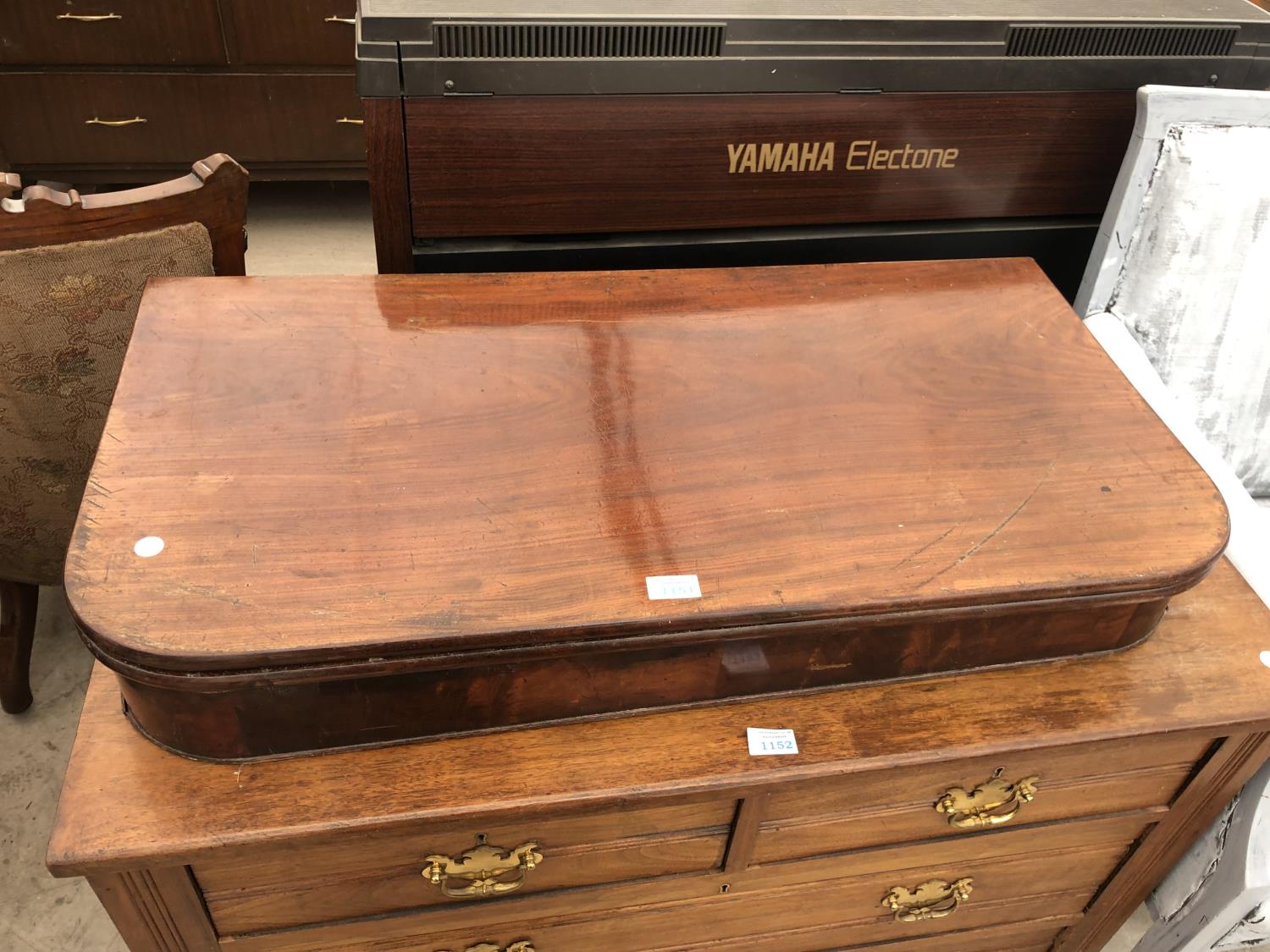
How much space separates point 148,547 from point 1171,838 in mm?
1073

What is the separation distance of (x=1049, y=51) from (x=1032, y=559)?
0.72 m

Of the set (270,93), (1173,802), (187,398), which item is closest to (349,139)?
(270,93)

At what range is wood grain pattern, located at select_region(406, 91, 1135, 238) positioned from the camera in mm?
1153

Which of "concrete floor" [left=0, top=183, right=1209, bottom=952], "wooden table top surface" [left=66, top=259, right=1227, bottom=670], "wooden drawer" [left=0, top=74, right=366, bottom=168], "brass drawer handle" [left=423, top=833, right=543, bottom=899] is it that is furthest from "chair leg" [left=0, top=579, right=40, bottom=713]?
"wooden drawer" [left=0, top=74, right=366, bottom=168]

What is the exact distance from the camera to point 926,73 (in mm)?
1193

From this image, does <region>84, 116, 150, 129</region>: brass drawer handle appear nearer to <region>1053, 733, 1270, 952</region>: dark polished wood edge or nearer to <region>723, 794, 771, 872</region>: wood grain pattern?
<region>723, 794, 771, 872</region>: wood grain pattern

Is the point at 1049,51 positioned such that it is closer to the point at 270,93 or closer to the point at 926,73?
the point at 926,73

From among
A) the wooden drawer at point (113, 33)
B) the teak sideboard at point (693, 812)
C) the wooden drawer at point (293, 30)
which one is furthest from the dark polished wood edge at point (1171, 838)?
the wooden drawer at point (113, 33)

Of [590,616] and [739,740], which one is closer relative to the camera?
[590,616]

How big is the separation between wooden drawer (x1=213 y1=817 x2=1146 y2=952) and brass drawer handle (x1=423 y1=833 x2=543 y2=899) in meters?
0.05

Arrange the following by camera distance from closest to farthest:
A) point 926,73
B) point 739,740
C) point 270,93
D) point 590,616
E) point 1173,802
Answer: point 590,616
point 739,740
point 1173,802
point 926,73
point 270,93

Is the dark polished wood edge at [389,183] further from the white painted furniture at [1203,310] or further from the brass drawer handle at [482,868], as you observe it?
the white painted furniture at [1203,310]

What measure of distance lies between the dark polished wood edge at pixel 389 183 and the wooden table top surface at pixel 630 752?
1.96ft

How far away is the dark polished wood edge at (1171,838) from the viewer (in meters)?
0.99
